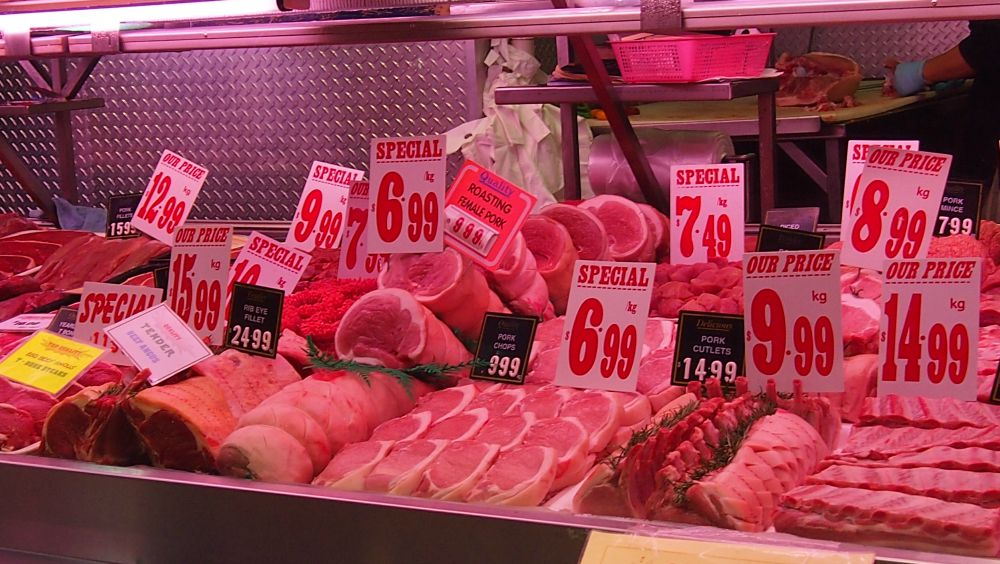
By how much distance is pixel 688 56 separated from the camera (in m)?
4.07

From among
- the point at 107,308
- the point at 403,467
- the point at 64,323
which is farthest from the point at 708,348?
the point at 64,323

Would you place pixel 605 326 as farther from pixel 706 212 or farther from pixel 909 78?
pixel 909 78

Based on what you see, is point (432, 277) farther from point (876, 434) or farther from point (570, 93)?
point (570, 93)

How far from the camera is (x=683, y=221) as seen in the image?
3172 millimetres

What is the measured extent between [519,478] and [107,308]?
50.3 inches

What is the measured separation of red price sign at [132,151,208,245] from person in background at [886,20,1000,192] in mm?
3891

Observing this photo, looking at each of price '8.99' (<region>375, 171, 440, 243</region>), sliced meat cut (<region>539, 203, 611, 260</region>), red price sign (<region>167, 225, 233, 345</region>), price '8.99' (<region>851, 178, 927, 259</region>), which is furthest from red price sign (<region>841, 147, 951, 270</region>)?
red price sign (<region>167, 225, 233, 345</region>)

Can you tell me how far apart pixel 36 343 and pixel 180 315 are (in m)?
0.39

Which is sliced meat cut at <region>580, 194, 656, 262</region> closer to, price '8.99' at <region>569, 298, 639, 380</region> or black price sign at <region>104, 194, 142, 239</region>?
price '8.99' at <region>569, 298, 639, 380</region>

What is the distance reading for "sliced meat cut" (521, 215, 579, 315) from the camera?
301cm

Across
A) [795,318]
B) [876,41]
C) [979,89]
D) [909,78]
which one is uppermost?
[876,41]

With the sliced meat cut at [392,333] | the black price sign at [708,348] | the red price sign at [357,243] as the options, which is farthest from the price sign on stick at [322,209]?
the black price sign at [708,348]

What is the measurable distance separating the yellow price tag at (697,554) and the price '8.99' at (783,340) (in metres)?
0.60

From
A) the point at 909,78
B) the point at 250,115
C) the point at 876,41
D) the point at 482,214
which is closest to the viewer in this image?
the point at 482,214
